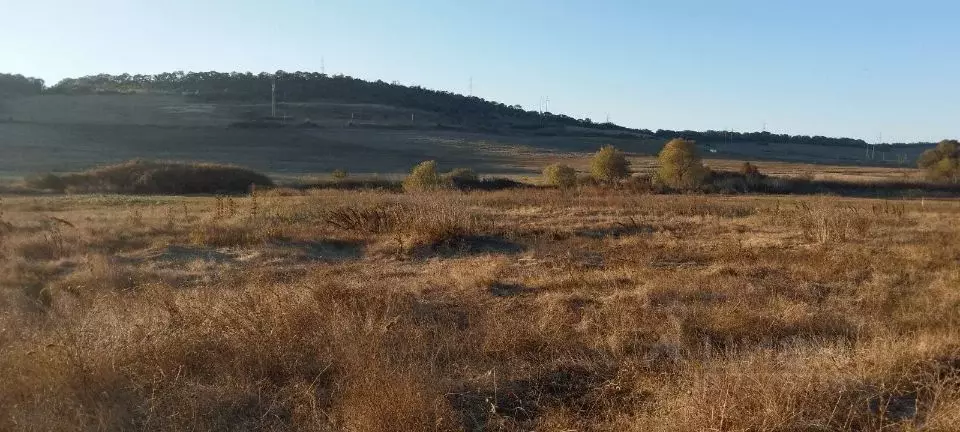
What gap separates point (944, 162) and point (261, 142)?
83470 millimetres

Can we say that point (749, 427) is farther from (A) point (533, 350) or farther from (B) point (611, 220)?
(B) point (611, 220)

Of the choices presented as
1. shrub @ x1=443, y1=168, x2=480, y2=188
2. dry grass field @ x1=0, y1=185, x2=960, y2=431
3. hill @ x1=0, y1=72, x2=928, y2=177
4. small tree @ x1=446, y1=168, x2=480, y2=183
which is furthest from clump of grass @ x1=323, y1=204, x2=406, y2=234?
hill @ x1=0, y1=72, x2=928, y2=177

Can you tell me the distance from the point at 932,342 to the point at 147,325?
23.6ft

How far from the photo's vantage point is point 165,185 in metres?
52.1

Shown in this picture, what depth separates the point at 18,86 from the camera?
407 feet

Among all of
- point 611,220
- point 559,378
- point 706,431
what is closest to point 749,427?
point 706,431

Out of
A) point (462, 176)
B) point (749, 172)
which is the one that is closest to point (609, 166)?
point (462, 176)

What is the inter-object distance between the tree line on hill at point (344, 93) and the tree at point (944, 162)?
286ft

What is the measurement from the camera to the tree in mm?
64812

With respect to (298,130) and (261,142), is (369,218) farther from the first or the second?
(298,130)

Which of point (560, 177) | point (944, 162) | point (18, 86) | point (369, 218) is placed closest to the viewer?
point (369, 218)

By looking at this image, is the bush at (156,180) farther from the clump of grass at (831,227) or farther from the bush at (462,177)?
the clump of grass at (831,227)

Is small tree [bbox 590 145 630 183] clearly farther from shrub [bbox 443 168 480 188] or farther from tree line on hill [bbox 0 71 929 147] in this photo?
tree line on hill [bbox 0 71 929 147]

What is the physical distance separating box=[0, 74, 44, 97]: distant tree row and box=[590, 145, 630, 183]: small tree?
109 metres
